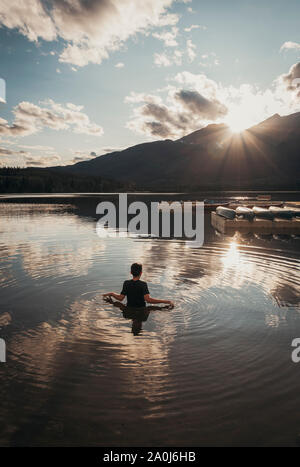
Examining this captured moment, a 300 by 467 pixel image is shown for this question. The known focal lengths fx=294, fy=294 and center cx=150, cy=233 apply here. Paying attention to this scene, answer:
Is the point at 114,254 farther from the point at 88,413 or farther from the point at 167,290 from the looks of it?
the point at 88,413

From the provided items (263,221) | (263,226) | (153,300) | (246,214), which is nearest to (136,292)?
(153,300)

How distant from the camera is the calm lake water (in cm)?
458

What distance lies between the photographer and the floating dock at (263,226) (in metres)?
28.4

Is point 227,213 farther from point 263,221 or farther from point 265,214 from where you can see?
point 263,221

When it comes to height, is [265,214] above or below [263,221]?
above

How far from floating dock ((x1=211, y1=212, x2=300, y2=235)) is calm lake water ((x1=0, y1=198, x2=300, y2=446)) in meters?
15.7

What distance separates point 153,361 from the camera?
6473mm

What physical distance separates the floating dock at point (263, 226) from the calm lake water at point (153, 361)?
15.7 m

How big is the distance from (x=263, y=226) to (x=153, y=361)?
25.3 metres

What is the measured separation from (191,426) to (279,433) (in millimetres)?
1326

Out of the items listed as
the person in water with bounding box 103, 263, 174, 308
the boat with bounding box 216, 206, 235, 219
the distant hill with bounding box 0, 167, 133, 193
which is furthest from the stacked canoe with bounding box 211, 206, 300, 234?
the distant hill with bounding box 0, 167, 133, 193

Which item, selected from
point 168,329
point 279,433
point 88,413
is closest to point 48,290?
point 168,329

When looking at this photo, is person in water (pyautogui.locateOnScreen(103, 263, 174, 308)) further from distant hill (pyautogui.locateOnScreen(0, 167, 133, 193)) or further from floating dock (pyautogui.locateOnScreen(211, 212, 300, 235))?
distant hill (pyautogui.locateOnScreen(0, 167, 133, 193))

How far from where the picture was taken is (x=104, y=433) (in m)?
4.48
